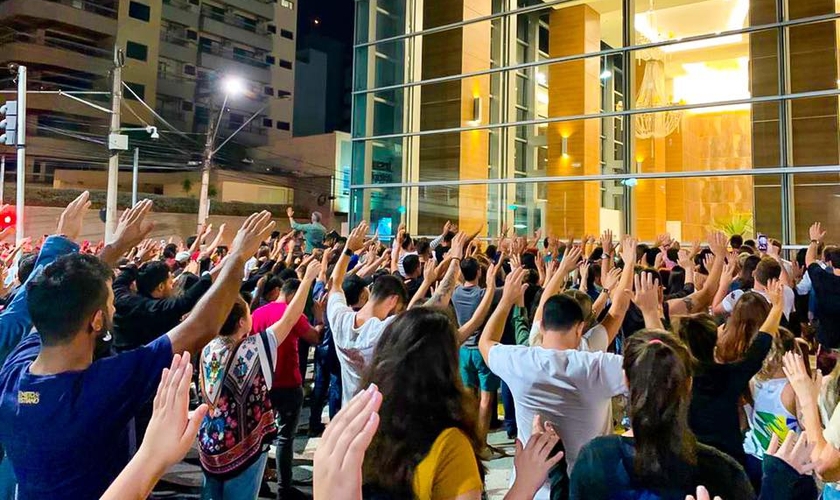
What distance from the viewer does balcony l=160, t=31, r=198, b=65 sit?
46875mm

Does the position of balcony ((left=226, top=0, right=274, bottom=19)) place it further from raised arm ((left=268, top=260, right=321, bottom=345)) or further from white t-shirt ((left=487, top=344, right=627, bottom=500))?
white t-shirt ((left=487, top=344, right=627, bottom=500))

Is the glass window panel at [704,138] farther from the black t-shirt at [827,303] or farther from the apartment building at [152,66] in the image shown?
the apartment building at [152,66]

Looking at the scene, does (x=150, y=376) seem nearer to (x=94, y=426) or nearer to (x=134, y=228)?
(x=94, y=426)

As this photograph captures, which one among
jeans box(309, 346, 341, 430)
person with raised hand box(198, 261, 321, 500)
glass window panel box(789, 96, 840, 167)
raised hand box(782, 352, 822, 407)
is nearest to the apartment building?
glass window panel box(789, 96, 840, 167)

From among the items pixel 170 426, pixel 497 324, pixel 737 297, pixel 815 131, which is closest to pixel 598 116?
→ pixel 815 131

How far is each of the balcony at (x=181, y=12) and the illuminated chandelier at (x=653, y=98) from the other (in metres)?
43.0

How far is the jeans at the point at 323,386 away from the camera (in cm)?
655

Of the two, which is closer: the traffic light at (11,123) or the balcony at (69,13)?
the traffic light at (11,123)

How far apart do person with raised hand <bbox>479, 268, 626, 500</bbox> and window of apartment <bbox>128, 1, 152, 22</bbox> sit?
1975 inches

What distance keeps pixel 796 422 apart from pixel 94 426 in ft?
11.9

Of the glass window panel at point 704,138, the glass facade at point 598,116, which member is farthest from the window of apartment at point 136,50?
the glass window panel at point 704,138

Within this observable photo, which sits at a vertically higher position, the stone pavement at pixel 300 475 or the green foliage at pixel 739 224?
the green foliage at pixel 739 224

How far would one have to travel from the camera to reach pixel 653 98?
47.6 feet

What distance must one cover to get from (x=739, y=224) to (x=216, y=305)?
44.9ft
